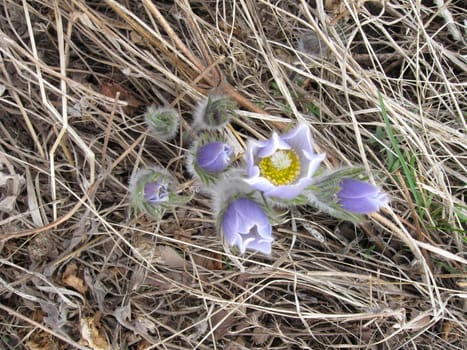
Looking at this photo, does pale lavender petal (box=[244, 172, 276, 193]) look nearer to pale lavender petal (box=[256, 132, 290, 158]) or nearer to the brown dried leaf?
pale lavender petal (box=[256, 132, 290, 158])

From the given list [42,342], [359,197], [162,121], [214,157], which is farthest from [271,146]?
[42,342]

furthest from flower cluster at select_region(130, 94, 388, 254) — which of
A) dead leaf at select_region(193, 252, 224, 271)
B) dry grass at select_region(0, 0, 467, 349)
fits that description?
dead leaf at select_region(193, 252, 224, 271)

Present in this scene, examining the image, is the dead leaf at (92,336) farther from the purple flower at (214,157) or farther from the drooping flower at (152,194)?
the purple flower at (214,157)

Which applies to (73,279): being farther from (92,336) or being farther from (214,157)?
(214,157)

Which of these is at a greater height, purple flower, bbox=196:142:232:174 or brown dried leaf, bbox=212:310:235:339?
purple flower, bbox=196:142:232:174

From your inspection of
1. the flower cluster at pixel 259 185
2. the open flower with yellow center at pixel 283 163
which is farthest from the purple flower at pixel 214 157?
the open flower with yellow center at pixel 283 163

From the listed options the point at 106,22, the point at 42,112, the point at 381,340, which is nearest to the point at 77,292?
the point at 42,112
